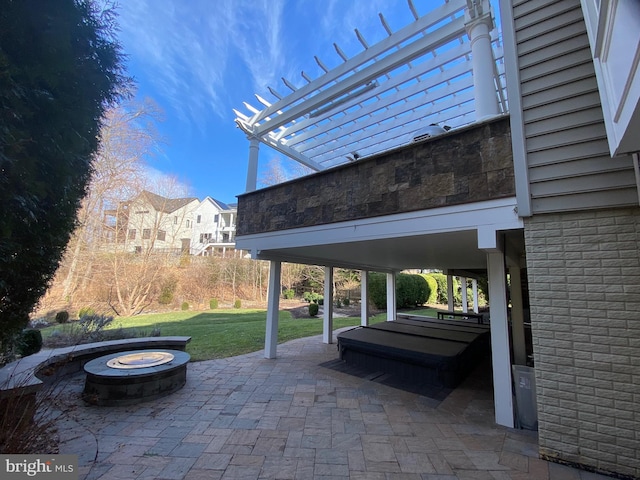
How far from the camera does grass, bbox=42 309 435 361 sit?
22.1 ft

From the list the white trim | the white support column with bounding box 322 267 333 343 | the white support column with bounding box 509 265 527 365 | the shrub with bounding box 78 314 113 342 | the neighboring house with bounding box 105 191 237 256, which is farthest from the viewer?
the neighboring house with bounding box 105 191 237 256

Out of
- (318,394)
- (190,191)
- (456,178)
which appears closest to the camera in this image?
(456,178)

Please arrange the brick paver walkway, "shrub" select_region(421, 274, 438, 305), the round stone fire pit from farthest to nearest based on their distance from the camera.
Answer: "shrub" select_region(421, 274, 438, 305), the round stone fire pit, the brick paver walkway

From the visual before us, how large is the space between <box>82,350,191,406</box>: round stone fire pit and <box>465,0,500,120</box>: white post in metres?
5.41

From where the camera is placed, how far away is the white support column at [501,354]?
3203 millimetres

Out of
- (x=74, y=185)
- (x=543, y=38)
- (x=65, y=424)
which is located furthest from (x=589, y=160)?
(x=65, y=424)

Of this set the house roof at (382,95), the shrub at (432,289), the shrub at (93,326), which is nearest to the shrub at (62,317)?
the shrub at (93,326)

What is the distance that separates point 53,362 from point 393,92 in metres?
7.29

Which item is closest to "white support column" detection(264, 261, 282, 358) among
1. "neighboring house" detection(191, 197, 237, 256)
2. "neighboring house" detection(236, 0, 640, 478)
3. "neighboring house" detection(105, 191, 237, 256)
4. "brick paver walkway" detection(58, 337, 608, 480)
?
"brick paver walkway" detection(58, 337, 608, 480)

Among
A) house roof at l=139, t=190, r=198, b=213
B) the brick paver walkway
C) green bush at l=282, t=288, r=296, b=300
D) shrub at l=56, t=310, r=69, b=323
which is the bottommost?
the brick paver walkway

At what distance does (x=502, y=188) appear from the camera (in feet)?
9.29

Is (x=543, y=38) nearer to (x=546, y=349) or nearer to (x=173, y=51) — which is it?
(x=546, y=349)

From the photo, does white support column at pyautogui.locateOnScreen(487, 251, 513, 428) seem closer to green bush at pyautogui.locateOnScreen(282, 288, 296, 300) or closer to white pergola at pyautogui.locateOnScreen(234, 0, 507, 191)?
white pergola at pyautogui.locateOnScreen(234, 0, 507, 191)

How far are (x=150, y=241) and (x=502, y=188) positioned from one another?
15767 millimetres
